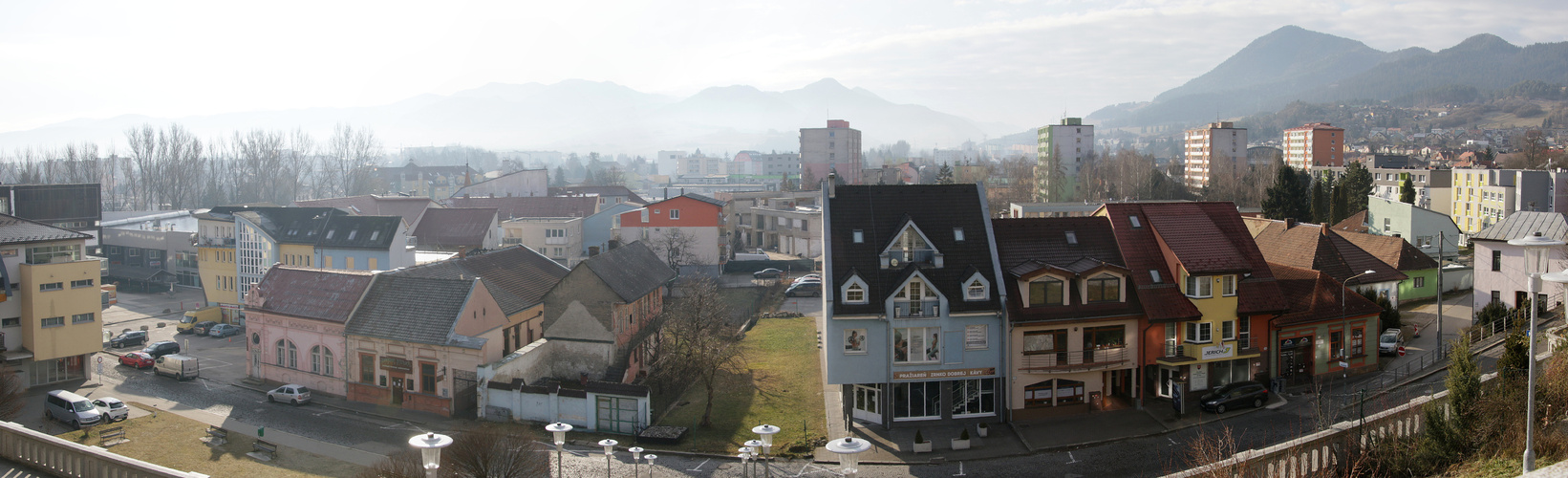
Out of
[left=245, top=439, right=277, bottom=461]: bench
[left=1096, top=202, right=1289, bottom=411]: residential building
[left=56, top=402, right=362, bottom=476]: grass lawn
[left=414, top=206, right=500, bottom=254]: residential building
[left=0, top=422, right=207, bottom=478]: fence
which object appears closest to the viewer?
[left=0, top=422, right=207, bottom=478]: fence

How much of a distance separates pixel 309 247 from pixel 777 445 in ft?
142

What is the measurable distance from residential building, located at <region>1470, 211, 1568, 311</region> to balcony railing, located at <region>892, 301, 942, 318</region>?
25.6m

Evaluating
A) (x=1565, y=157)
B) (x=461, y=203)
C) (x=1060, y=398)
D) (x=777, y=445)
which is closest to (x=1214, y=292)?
(x=1060, y=398)

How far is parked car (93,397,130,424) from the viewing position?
34.1 meters

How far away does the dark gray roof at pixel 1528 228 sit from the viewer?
38406 mm

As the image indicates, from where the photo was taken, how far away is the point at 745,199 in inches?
3915

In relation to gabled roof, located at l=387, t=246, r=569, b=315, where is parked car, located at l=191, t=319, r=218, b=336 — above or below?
below

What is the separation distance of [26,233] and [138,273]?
36982 millimetres

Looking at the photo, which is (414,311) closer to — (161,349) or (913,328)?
(913,328)

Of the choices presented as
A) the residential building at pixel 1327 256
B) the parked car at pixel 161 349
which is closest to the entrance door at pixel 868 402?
the residential building at pixel 1327 256

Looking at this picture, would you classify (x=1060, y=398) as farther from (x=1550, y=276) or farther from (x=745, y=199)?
(x=745, y=199)

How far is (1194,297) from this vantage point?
104 ft

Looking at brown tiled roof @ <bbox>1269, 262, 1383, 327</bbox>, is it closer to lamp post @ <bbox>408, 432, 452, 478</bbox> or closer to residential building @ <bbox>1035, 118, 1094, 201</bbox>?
lamp post @ <bbox>408, 432, 452, 478</bbox>

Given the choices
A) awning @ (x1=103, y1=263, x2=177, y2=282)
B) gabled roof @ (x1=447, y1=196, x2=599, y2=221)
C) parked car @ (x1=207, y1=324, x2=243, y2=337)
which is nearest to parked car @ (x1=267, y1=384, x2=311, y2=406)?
parked car @ (x1=207, y1=324, x2=243, y2=337)
